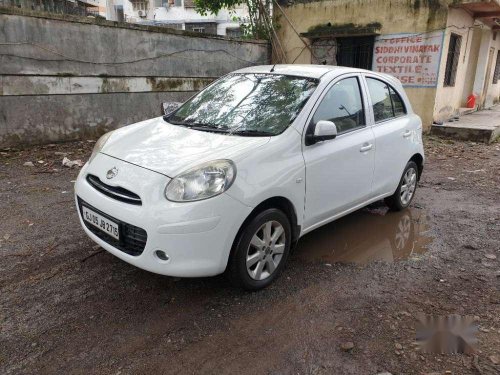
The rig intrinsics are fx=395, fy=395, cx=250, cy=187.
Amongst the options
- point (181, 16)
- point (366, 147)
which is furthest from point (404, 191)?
point (181, 16)

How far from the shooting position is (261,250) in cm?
294

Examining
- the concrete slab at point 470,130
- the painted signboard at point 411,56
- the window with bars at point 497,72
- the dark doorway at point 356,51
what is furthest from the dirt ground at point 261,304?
the window with bars at point 497,72

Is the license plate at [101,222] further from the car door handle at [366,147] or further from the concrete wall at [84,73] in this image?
the concrete wall at [84,73]

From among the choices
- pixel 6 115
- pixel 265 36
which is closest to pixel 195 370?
pixel 6 115

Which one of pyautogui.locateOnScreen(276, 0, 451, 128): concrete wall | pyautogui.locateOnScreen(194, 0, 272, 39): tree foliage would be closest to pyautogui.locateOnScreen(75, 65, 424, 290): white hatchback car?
pyautogui.locateOnScreen(276, 0, 451, 128): concrete wall

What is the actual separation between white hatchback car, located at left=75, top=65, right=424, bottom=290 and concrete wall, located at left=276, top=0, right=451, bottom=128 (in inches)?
264

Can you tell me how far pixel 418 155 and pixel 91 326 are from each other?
4.02 metres

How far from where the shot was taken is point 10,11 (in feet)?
21.1

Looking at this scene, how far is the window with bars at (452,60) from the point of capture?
10.5 meters

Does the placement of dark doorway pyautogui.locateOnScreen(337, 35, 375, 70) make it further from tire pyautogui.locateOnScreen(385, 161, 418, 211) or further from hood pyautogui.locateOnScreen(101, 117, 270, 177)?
hood pyautogui.locateOnScreen(101, 117, 270, 177)

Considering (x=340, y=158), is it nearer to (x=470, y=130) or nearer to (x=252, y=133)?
(x=252, y=133)

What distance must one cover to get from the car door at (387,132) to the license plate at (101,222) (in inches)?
101

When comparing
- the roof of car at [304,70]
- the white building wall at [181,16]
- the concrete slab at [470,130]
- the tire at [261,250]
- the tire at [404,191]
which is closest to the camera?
the tire at [261,250]

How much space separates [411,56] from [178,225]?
9.50 m
